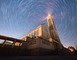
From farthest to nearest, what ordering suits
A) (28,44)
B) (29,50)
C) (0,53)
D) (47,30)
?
(47,30)
(28,44)
(29,50)
(0,53)

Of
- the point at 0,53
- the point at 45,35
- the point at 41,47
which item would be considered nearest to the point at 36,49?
the point at 41,47

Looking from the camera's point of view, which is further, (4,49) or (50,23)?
(50,23)

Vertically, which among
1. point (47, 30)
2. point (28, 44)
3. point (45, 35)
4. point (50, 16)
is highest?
point (50, 16)

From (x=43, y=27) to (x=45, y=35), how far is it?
239 cm

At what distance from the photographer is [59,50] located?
15258mm

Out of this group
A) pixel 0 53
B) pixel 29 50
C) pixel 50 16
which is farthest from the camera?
pixel 50 16

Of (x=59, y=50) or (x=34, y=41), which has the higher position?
(x=34, y=41)

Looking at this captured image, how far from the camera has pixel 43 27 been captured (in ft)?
77.9

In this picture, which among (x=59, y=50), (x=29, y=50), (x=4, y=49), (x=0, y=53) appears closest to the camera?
(x=0, y=53)

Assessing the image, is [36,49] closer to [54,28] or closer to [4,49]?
[4,49]

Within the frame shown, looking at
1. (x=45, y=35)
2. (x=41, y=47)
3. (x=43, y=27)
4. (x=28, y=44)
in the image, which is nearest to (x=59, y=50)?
(x=41, y=47)

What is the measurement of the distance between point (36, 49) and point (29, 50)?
1.04 m

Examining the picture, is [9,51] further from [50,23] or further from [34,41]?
[50,23]

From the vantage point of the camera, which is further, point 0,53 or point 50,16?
point 50,16
